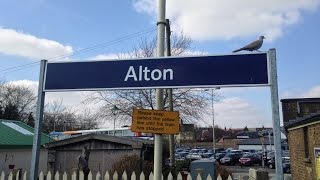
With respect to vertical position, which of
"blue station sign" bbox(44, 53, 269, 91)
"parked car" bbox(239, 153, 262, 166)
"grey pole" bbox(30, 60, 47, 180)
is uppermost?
"blue station sign" bbox(44, 53, 269, 91)

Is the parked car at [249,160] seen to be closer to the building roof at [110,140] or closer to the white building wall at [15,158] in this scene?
the building roof at [110,140]

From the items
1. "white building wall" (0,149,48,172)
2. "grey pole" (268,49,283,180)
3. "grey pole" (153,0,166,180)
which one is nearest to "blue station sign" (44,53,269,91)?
"grey pole" (268,49,283,180)

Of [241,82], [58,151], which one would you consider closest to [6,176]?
[241,82]

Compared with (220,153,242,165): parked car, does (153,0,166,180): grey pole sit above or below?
above

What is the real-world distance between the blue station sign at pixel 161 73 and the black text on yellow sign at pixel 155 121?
0.39 metres

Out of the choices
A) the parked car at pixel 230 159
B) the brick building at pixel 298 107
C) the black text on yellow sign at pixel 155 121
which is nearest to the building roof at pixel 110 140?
the brick building at pixel 298 107

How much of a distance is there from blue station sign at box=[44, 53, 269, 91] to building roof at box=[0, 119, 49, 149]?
15.4 meters

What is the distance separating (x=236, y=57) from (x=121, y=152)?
49.9ft

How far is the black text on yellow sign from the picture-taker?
4922 mm

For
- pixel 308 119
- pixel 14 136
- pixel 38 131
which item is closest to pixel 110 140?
pixel 14 136

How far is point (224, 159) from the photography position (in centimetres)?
5353

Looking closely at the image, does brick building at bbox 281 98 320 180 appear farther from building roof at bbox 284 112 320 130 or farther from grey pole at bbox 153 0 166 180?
grey pole at bbox 153 0 166 180

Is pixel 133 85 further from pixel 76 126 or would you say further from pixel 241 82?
pixel 76 126

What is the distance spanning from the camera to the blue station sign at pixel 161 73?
4.82 meters
